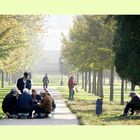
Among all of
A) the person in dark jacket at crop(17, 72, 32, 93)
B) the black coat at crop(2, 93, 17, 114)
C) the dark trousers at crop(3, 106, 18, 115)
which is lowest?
the dark trousers at crop(3, 106, 18, 115)

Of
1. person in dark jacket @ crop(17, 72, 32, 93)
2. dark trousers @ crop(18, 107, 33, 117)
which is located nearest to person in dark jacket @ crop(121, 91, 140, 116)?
dark trousers @ crop(18, 107, 33, 117)

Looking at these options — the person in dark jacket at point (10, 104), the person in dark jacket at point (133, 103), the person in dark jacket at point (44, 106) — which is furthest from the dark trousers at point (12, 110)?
the person in dark jacket at point (133, 103)

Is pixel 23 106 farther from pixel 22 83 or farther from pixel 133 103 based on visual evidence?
pixel 133 103

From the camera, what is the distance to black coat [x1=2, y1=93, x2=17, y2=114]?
65.6ft

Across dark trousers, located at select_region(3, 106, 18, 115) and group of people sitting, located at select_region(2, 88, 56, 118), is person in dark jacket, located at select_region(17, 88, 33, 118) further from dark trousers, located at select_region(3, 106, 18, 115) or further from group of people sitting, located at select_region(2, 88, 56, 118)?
dark trousers, located at select_region(3, 106, 18, 115)

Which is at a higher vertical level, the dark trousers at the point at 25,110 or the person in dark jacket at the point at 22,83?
the person in dark jacket at the point at 22,83

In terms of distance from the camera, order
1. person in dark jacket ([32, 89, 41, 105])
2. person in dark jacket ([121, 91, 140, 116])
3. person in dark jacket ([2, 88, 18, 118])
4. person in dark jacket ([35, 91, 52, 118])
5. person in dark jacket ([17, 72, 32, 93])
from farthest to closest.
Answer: person in dark jacket ([17, 72, 32, 93]), person in dark jacket ([32, 89, 41, 105]), person in dark jacket ([121, 91, 140, 116]), person in dark jacket ([35, 91, 52, 118]), person in dark jacket ([2, 88, 18, 118])

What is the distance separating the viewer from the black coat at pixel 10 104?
787 inches

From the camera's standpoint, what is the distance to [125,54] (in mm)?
20438

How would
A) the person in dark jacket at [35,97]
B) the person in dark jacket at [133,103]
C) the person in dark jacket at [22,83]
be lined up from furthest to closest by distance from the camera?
the person in dark jacket at [22,83], the person in dark jacket at [35,97], the person in dark jacket at [133,103]

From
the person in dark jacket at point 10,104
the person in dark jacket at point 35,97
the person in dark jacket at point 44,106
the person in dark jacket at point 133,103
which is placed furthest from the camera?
the person in dark jacket at point 35,97

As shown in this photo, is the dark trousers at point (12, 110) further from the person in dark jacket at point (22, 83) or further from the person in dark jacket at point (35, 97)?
the person in dark jacket at point (22, 83)
